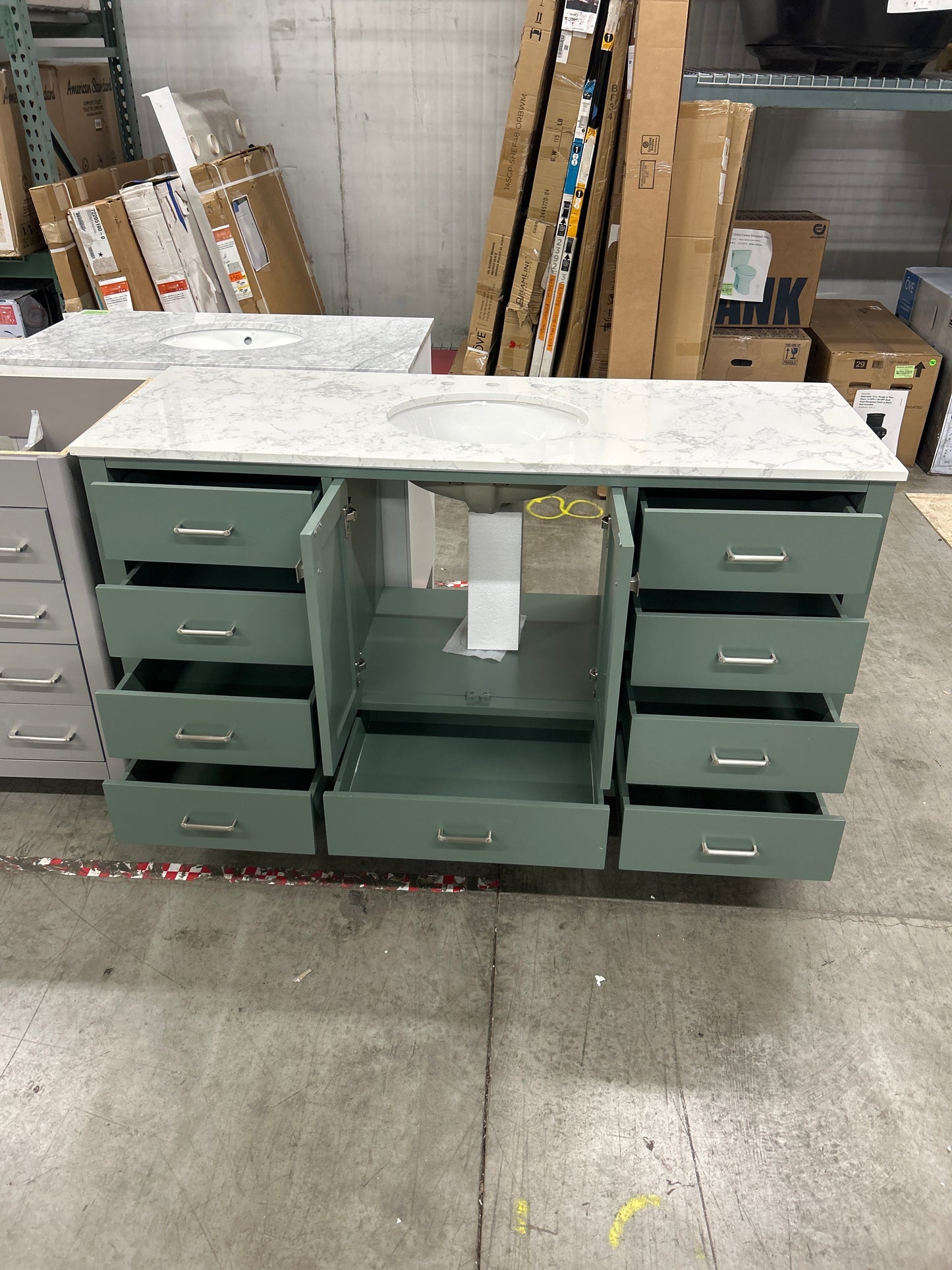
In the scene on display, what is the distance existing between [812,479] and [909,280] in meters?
3.21

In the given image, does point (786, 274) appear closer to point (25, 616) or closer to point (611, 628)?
point (611, 628)

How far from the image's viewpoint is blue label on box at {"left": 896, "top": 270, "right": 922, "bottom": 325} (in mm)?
4124

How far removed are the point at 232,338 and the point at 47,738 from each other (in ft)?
3.78

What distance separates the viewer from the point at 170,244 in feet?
11.8

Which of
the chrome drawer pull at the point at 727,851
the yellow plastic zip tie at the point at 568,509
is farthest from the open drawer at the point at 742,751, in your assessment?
the yellow plastic zip tie at the point at 568,509

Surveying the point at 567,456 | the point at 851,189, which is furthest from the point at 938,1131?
the point at 851,189

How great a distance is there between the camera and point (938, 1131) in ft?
4.86

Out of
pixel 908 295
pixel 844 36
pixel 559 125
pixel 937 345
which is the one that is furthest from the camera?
pixel 908 295

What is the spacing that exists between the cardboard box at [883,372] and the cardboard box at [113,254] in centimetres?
264

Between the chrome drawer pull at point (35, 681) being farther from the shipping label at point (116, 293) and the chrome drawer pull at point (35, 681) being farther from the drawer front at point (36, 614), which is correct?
the shipping label at point (116, 293)

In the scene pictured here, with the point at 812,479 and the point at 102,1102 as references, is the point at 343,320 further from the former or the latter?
the point at 102,1102

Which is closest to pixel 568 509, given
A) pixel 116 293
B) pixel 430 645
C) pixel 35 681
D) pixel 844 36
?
pixel 430 645

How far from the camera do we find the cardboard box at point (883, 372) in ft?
12.3

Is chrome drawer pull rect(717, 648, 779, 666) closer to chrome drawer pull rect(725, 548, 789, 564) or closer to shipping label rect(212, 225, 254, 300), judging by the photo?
chrome drawer pull rect(725, 548, 789, 564)
